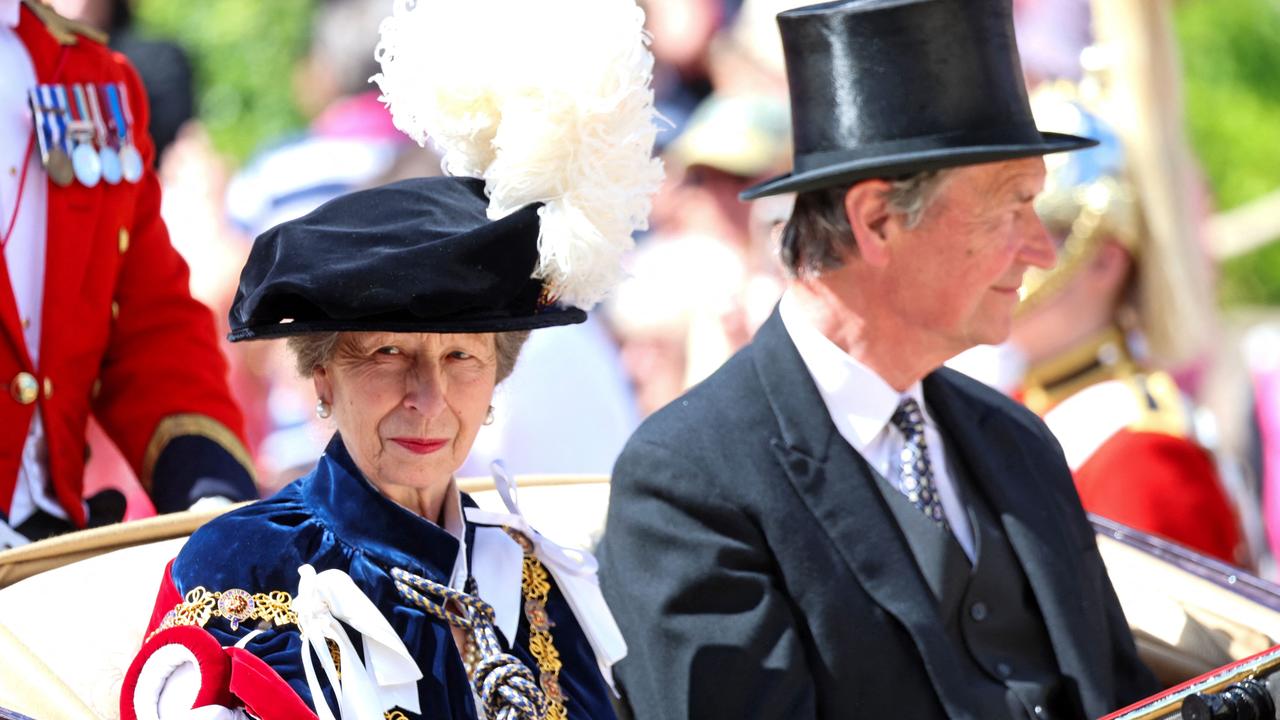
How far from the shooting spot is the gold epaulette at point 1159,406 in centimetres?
436

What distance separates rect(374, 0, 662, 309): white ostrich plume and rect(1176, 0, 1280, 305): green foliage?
727 centimetres

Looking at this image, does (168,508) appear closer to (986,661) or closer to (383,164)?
(986,661)

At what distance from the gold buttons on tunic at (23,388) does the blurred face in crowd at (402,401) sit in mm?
757

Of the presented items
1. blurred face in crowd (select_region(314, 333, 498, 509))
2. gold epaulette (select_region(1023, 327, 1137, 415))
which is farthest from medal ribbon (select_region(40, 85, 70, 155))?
gold epaulette (select_region(1023, 327, 1137, 415))

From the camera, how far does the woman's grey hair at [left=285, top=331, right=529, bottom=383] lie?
8.64 ft

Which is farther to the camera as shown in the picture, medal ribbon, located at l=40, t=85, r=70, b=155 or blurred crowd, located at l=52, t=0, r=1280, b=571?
blurred crowd, located at l=52, t=0, r=1280, b=571

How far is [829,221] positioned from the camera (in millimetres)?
3297

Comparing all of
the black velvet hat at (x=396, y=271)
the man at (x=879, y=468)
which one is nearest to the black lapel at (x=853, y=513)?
the man at (x=879, y=468)

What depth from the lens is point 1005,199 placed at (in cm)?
328

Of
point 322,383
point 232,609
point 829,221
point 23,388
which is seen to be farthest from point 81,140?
point 829,221

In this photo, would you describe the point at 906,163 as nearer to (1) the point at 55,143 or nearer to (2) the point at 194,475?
(2) the point at 194,475

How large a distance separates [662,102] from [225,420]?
11.9 feet

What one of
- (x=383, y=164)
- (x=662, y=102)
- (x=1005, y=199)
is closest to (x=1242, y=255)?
(x=662, y=102)

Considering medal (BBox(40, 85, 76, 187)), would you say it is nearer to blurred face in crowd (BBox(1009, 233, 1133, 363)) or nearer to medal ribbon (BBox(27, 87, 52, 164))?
medal ribbon (BBox(27, 87, 52, 164))
